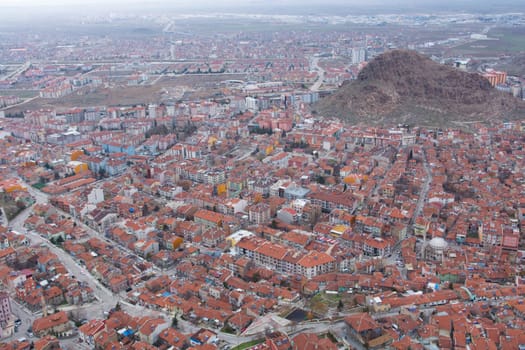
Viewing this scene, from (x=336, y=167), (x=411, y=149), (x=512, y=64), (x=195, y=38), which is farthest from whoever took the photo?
(x=195, y=38)

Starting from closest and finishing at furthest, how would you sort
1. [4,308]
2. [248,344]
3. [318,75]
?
[248,344] → [4,308] → [318,75]

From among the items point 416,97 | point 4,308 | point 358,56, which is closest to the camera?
point 4,308

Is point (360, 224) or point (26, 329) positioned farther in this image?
point (360, 224)

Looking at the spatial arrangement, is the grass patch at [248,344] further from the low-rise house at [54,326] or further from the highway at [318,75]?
the highway at [318,75]

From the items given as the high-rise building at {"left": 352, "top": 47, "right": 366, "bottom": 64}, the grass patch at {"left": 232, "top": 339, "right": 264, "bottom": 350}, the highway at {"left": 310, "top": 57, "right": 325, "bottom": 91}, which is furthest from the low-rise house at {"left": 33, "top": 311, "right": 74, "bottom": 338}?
the high-rise building at {"left": 352, "top": 47, "right": 366, "bottom": 64}

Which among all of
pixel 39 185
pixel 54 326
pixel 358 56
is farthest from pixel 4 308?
pixel 358 56

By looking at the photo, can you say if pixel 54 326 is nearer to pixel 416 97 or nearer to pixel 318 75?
pixel 416 97

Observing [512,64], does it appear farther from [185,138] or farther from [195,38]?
[195,38]

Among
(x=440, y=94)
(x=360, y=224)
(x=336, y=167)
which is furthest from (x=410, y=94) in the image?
(x=360, y=224)

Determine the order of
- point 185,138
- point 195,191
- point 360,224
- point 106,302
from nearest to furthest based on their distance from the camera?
point 106,302 < point 360,224 < point 195,191 < point 185,138
